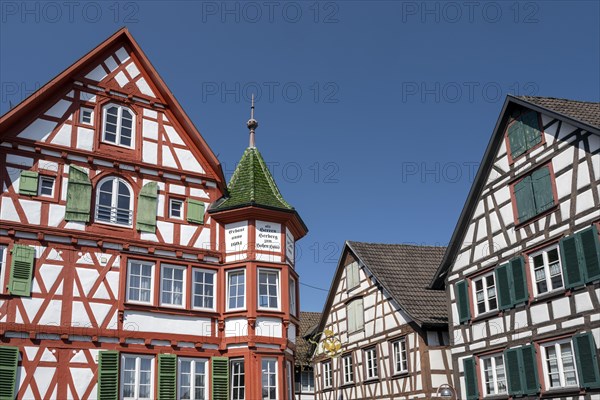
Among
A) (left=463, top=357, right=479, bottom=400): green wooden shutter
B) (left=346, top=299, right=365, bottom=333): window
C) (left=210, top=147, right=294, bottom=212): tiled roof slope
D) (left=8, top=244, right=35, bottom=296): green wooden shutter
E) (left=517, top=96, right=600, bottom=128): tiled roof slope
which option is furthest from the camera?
(left=346, top=299, right=365, bottom=333): window

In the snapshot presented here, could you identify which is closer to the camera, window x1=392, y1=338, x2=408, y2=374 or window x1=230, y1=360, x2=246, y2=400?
window x1=230, y1=360, x2=246, y2=400

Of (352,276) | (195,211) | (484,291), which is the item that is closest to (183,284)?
(195,211)

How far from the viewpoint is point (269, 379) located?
64.6ft

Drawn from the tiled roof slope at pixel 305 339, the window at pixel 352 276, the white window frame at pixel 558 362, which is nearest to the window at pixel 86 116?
the white window frame at pixel 558 362

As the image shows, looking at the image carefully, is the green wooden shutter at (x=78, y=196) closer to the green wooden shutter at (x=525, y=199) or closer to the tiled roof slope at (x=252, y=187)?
the tiled roof slope at (x=252, y=187)

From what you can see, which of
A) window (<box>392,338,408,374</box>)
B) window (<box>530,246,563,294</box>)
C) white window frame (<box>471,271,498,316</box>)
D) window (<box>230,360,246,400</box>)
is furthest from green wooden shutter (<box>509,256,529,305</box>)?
window (<box>230,360,246,400</box>)

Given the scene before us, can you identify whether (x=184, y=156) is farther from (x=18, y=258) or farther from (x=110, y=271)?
(x=18, y=258)

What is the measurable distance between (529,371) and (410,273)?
1008 cm

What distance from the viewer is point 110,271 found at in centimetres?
1886

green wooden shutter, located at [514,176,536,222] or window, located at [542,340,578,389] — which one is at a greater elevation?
green wooden shutter, located at [514,176,536,222]

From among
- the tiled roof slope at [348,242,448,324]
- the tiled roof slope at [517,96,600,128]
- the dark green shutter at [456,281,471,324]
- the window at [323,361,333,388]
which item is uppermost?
the tiled roof slope at [517,96,600,128]

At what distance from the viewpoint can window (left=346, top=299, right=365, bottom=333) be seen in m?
30.5

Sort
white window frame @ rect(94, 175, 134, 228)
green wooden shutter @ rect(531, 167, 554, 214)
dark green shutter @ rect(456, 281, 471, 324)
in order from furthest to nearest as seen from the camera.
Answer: dark green shutter @ rect(456, 281, 471, 324), green wooden shutter @ rect(531, 167, 554, 214), white window frame @ rect(94, 175, 134, 228)

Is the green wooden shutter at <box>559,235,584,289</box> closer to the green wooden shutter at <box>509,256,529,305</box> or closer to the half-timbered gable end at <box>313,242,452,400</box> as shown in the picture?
the green wooden shutter at <box>509,256,529,305</box>
